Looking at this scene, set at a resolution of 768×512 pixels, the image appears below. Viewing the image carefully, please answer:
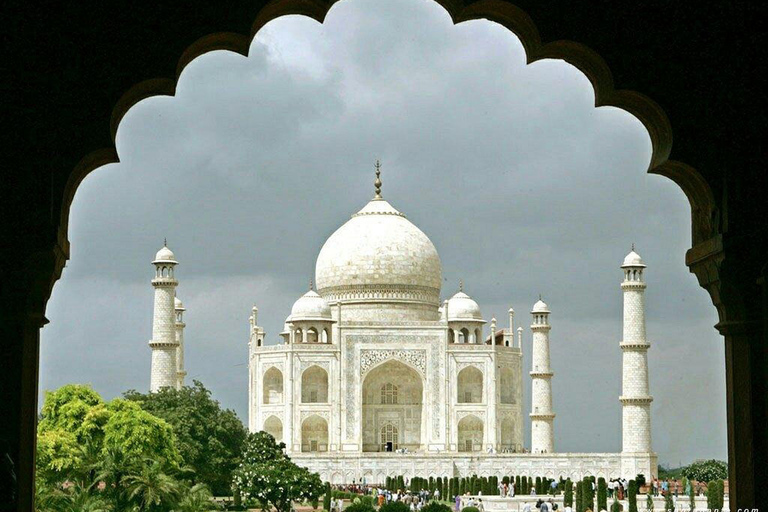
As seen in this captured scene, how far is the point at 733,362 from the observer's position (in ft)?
17.2

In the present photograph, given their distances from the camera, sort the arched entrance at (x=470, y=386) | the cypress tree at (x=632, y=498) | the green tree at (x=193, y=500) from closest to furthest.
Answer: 1. the green tree at (x=193, y=500)
2. the cypress tree at (x=632, y=498)
3. the arched entrance at (x=470, y=386)

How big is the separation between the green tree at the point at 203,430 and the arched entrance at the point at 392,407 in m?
9.89

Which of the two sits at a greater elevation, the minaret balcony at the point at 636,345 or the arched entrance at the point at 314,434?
the minaret balcony at the point at 636,345

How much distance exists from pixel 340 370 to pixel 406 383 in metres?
2.51

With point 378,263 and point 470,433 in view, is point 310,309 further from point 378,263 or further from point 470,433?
point 470,433

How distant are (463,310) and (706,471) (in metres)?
9.08

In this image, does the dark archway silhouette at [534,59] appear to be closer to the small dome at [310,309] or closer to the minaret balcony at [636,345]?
the minaret balcony at [636,345]

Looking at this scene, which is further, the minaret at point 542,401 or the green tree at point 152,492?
the minaret at point 542,401

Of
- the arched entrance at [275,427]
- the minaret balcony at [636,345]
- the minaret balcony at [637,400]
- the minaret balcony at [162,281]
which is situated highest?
the minaret balcony at [162,281]

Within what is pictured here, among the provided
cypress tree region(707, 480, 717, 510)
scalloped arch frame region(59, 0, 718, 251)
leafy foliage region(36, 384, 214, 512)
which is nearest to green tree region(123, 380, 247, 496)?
leafy foliage region(36, 384, 214, 512)

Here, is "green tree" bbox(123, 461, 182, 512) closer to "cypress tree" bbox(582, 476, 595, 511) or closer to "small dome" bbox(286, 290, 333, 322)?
"cypress tree" bbox(582, 476, 595, 511)

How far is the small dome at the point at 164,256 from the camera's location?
38250 millimetres

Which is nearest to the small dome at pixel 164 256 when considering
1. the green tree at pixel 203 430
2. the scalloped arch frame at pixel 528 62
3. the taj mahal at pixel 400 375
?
the taj mahal at pixel 400 375

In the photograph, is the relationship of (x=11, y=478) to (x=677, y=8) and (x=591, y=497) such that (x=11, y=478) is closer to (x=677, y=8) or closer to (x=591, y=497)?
(x=677, y=8)
